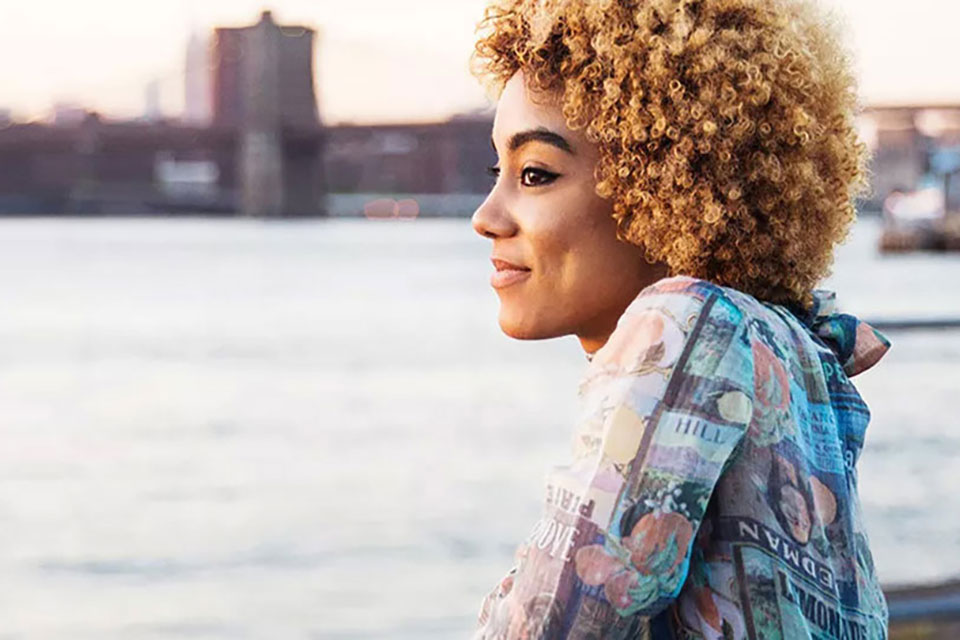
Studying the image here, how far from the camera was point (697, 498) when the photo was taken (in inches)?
41.7

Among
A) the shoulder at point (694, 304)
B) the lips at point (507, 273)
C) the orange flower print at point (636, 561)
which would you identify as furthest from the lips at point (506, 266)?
the orange flower print at point (636, 561)

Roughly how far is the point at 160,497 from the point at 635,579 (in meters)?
12.7

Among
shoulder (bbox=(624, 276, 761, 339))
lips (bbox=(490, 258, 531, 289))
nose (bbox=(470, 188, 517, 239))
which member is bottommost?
shoulder (bbox=(624, 276, 761, 339))

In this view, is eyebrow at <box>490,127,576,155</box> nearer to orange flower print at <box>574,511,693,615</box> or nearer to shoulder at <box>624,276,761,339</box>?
shoulder at <box>624,276,761,339</box>

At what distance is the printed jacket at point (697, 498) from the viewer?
1.05 meters

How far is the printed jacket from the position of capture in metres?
1.05

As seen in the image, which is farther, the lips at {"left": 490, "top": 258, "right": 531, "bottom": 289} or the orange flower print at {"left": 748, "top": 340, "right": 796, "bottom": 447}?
the lips at {"left": 490, "top": 258, "right": 531, "bottom": 289}

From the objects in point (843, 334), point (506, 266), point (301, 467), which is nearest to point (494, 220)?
point (506, 266)

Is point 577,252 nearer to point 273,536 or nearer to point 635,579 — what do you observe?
point 635,579

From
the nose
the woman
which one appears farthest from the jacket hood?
the nose

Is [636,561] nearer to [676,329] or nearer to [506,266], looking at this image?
[676,329]

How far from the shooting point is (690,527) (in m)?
1.06

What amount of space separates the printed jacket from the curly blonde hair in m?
0.07

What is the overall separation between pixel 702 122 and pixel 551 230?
0.47 feet
